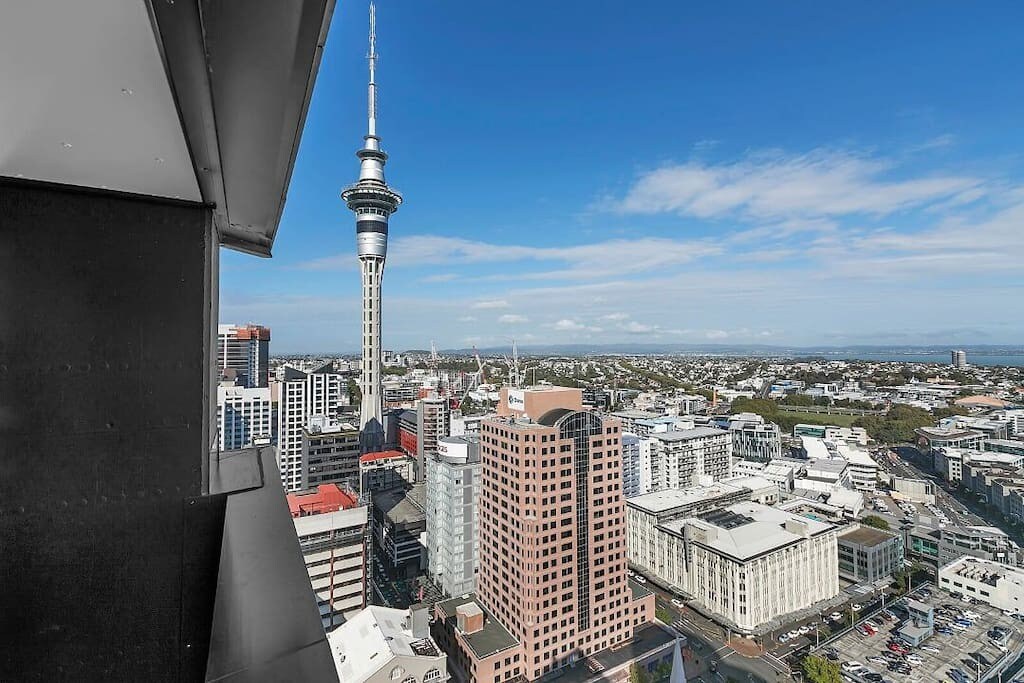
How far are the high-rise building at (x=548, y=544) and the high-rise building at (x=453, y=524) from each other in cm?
185

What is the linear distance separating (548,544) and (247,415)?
526 inches

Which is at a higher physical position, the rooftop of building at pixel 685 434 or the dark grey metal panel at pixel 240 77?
the dark grey metal panel at pixel 240 77

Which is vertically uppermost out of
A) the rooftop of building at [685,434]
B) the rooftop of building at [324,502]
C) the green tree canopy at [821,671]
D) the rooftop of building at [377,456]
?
the rooftop of building at [324,502]

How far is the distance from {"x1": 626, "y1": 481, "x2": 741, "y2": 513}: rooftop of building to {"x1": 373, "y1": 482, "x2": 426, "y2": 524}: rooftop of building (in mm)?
5609

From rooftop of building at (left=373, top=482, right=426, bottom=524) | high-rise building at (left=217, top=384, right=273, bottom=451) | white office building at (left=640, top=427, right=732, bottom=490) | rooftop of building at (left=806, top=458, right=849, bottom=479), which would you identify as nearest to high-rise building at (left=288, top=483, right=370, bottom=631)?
rooftop of building at (left=373, top=482, right=426, bottom=524)

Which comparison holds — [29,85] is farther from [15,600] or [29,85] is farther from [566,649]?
[566,649]

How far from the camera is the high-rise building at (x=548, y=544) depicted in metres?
7.38

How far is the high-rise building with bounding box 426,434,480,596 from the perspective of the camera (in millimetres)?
10266

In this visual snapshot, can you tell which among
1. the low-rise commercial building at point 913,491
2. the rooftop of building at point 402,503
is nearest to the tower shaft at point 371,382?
the rooftop of building at point 402,503

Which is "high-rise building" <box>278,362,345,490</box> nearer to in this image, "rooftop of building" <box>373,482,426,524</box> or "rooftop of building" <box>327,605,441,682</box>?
"rooftop of building" <box>373,482,426,524</box>

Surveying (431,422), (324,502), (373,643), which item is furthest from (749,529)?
(431,422)

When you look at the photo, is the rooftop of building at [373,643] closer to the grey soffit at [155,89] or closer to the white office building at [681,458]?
the grey soffit at [155,89]

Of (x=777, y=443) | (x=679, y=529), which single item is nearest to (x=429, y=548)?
(x=679, y=529)

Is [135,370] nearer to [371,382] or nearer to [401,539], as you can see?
[401,539]
